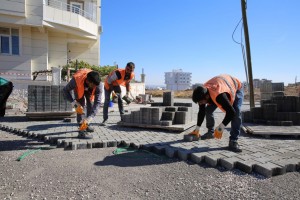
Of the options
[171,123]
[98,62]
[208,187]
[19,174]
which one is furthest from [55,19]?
[208,187]

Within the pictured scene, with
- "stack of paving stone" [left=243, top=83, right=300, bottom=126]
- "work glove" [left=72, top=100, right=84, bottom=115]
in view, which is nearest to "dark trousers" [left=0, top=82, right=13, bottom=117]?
"work glove" [left=72, top=100, right=84, bottom=115]

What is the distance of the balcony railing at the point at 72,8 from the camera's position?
Result: 585 inches

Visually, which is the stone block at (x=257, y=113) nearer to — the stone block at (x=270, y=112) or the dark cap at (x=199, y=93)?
the stone block at (x=270, y=112)

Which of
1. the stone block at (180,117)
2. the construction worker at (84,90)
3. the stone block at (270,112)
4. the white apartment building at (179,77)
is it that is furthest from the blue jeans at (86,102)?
the white apartment building at (179,77)

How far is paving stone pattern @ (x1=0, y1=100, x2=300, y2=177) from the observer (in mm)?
3301

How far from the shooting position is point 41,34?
14219 mm

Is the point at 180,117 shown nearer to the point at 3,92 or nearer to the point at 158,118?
the point at 158,118

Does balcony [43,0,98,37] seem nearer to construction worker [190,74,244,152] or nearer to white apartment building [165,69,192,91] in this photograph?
construction worker [190,74,244,152]

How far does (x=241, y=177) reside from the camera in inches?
120

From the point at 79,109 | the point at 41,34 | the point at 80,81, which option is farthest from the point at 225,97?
the point at 41,34

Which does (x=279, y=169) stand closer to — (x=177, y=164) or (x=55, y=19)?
(x=177, y=164)

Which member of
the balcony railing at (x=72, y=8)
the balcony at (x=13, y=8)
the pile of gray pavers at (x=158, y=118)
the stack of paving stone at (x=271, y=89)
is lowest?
the pile of gray pavers at (x=158, y=118)

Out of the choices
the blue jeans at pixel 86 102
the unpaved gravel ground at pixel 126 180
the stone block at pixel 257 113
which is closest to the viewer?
the unpaved gravel ground at pixel 126 180

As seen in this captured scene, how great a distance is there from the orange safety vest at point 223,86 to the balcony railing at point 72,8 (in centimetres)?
1325
